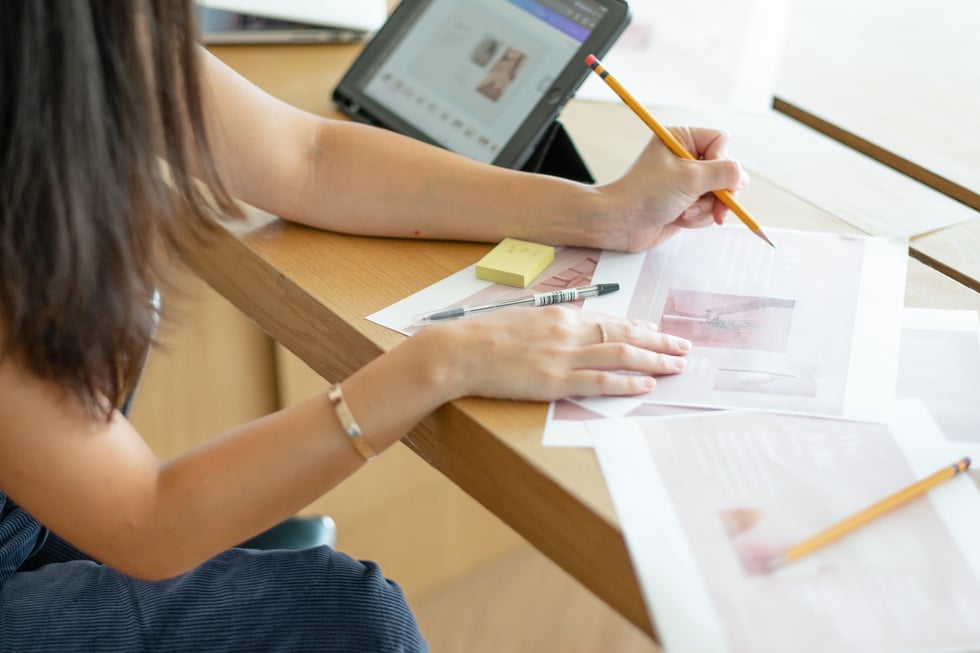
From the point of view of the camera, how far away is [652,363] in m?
0.70

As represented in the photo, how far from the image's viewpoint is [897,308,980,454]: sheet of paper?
2.15 feet

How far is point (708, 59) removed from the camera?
1.21 m

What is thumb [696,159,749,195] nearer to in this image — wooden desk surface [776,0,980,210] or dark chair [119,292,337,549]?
wooden desk surface [776,0,980,210]

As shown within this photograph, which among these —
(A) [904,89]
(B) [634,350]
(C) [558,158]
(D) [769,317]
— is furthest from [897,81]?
(B) [634,350]

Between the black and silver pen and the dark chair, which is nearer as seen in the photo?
the black and silver pen

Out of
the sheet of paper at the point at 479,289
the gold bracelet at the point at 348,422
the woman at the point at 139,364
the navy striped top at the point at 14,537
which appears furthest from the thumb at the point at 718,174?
the navy striped top at the point at 14,537

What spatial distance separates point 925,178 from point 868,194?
63 mm

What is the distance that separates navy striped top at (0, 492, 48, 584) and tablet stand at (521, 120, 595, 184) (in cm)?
53

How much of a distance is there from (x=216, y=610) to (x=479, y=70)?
0.58m

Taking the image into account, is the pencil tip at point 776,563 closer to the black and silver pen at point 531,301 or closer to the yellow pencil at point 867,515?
the yellow pencil at point 867,515

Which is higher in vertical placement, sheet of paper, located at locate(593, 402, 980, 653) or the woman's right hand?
the woman's right hand

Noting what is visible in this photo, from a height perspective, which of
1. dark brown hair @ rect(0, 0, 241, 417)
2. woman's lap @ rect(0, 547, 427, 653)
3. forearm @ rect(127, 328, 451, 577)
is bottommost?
woman's lap @ rect(0, 547, 427, 653)

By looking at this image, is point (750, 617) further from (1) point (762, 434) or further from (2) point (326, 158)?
(2) point (326, 158)

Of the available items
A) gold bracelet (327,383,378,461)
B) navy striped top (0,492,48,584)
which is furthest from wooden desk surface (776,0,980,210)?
navy striped top (0,492,48,584)
